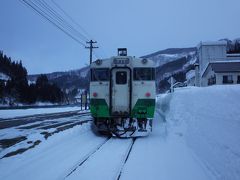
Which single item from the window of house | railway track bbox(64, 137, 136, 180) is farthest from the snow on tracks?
the window of house

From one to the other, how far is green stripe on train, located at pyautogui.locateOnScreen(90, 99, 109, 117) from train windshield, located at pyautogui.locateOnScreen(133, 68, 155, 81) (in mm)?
1808

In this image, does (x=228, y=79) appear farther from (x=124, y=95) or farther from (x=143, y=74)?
(x=124, y=95)

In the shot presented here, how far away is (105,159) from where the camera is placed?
25.9 ft

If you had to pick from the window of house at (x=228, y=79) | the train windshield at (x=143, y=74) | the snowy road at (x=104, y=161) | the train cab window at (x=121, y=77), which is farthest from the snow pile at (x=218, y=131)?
the window of house at (x=228, y=79)

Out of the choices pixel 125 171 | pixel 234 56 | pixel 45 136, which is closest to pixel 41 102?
pixel 234 56

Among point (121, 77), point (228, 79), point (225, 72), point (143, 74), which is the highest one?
point (225, 72)

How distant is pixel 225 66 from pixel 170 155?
32.2 meters

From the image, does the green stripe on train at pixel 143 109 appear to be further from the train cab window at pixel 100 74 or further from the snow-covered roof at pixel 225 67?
the snow-covered roof at pixel 225 67

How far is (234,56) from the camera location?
51.9m

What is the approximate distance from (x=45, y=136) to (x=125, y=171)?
18.7ft

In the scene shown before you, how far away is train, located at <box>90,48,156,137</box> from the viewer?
12.3 meters

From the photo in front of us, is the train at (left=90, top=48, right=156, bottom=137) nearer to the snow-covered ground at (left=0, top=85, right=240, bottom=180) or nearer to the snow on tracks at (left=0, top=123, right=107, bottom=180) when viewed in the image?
the snow on tracks at (left=0, top=123, right=107, bottom=180)

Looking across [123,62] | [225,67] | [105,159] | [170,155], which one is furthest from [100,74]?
[225,67]

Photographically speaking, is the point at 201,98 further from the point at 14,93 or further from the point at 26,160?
the point at 14,93
